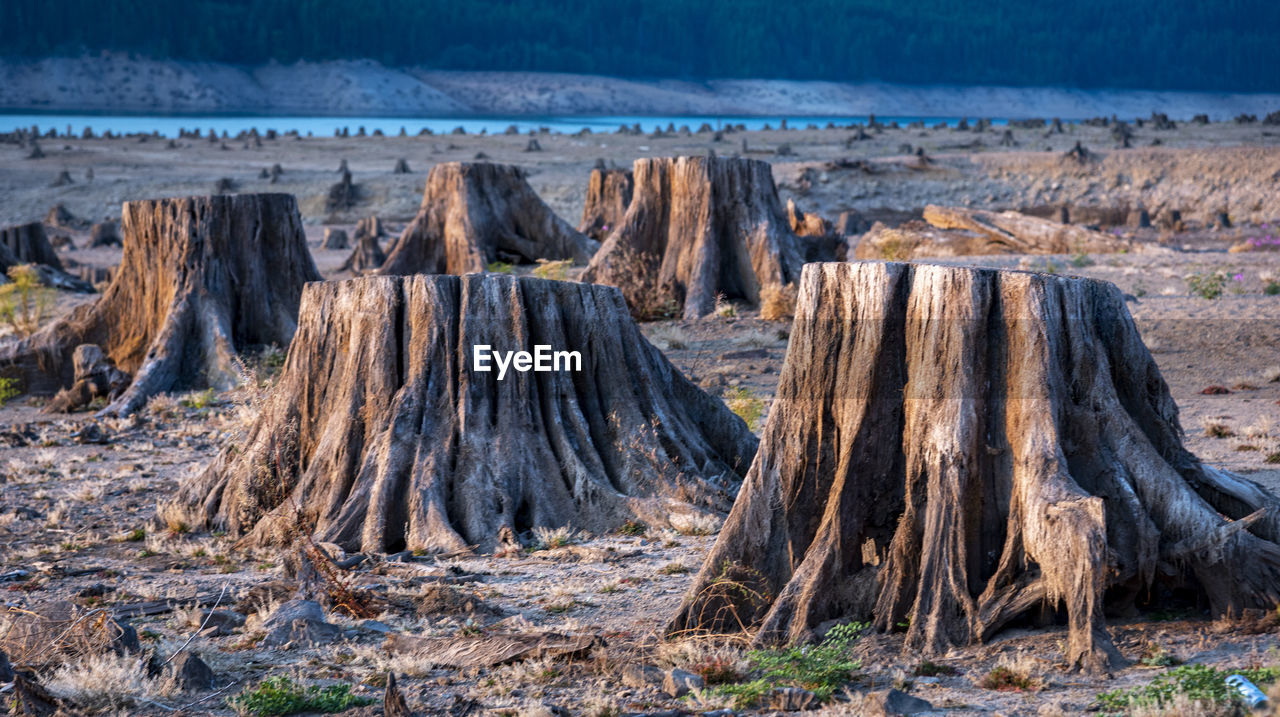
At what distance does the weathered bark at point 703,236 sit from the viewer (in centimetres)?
1683

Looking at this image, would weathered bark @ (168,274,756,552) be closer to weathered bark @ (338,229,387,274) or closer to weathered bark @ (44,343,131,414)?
weathered bark @ (44,343,131,414)

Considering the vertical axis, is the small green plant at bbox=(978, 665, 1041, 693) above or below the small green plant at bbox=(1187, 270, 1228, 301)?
below

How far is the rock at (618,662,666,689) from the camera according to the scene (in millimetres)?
5199

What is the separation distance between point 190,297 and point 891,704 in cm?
1143

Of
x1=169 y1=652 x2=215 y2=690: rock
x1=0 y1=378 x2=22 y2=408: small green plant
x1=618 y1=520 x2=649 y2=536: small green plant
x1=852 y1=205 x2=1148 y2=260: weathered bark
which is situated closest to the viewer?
x1=169 y1=652 x2=215 y2=690: rock

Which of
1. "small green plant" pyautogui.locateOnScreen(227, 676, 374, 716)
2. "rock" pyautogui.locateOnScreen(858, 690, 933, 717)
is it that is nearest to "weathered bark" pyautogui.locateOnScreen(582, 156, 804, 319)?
"small green plant" pyautogui.locateOnScreen(227, 676, 374, 716)

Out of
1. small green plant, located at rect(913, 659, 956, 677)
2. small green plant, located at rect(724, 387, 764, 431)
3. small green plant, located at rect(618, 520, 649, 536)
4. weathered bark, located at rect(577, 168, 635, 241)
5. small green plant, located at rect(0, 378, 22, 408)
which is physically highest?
weathered bark, located at rect(577, 168, 635, 241)

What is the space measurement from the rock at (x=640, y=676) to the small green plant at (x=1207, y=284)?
13.2 metres

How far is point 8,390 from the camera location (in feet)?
47.5

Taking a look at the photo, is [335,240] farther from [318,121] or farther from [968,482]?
[318,121]

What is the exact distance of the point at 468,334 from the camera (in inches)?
332

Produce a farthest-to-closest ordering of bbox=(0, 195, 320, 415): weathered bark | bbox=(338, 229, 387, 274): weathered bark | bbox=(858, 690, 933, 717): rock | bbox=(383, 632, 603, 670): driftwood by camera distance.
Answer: bbox=(338, 229, 387, 274): weathered bark < bbox=(0, 195, 320, 415): weathered bark < bbox=(383, 632, 603, 670): driftwood < bbox=(858, 690, 933, 717): rock

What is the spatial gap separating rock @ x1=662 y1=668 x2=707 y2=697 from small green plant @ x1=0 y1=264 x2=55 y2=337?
13.4 m

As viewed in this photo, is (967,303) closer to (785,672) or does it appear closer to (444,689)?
(785,672)
